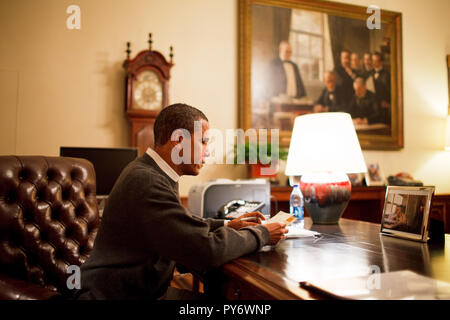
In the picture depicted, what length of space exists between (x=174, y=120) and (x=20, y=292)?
744 millimetres

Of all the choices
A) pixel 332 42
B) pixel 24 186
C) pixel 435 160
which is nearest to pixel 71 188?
pixel 24 186

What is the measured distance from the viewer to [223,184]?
2508mm

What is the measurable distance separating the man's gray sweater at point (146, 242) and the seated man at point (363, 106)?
3.40m

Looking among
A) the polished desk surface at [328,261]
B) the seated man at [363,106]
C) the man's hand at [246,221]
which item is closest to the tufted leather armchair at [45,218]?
the man's hand at [246,221]

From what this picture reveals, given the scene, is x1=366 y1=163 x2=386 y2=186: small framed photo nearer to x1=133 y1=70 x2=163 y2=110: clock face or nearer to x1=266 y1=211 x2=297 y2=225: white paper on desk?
x1=133 y1=70 x2=163 y2=110: clock face

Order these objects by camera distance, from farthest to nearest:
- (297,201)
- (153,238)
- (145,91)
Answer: (145,91)
(297,201)
(153,238)

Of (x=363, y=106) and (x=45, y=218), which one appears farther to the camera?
(x=363, y=106)

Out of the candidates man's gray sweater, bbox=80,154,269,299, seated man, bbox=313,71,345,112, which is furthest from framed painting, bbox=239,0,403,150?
man's gray sweater, bbox=80,154,269,299

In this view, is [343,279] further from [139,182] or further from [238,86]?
[238,86]

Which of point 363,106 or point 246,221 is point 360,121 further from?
point 246,221

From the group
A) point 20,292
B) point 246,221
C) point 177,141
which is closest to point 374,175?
point 246,221

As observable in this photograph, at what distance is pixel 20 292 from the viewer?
1.09 m

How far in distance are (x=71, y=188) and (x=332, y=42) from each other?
3.54m

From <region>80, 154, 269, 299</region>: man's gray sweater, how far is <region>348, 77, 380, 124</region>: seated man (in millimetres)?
3403
